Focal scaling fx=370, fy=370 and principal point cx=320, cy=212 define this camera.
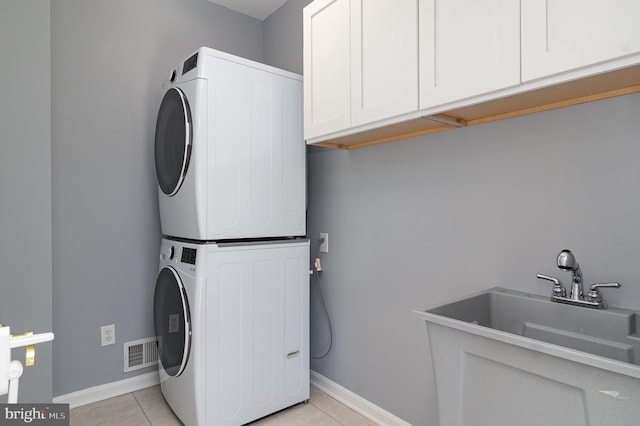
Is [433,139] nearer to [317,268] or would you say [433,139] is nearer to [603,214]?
[603,214]

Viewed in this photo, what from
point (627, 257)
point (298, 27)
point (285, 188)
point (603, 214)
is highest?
point (298, 27)

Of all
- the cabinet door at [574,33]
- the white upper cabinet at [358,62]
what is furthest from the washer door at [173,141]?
the cabinet door at [574,33]

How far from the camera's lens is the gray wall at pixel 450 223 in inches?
48.3

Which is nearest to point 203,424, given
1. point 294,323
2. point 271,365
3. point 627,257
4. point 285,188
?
point 271,365

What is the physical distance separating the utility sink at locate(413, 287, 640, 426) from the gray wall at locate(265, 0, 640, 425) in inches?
4.5

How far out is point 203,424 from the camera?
182cm

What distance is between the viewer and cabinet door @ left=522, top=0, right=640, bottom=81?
0.92 metres

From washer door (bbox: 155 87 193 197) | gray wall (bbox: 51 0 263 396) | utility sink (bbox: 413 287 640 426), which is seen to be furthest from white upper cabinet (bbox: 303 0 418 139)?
gray wall (bbox: 51 0 263 396)

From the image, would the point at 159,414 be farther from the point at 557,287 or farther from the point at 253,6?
the point at 253,6

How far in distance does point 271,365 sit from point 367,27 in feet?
5.84

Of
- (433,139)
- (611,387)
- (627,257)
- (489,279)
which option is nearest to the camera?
(611,387)

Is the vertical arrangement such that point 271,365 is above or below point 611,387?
below

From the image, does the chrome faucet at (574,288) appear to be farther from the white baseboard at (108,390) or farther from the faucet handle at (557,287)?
the white baseboard at (108,390)

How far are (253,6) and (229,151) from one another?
1.51 metres
